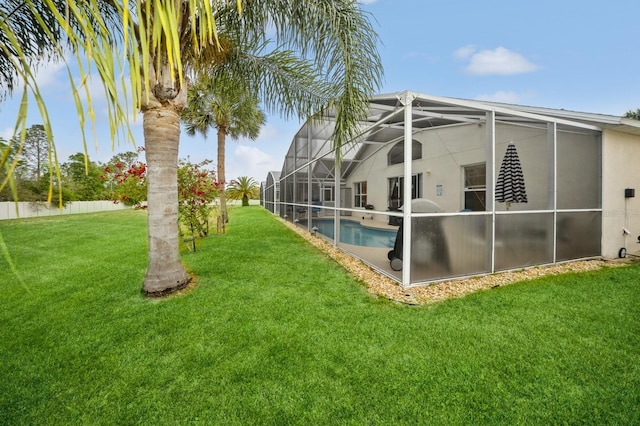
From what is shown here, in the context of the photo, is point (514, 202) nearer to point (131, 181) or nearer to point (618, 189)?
point (618, 189)

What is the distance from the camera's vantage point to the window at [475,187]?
26.9 feet

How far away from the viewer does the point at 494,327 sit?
283cm

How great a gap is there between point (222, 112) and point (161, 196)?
8.01 m

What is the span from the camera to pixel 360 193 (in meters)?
14.6

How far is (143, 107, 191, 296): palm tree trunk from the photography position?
3.54 meters

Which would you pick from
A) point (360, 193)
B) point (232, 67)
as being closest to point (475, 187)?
point (360, 193)

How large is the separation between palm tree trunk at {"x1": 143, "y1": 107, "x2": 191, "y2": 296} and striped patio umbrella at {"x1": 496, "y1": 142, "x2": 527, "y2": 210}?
571cm

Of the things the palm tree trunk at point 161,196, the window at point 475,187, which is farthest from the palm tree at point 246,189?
the palm tree trunk at point 161,196

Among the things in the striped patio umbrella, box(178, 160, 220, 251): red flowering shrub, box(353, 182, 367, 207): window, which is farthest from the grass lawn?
box(353, 182, 367, 207): window

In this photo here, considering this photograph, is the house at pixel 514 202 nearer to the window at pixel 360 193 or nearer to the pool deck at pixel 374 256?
the pool deck at pixel 374 256

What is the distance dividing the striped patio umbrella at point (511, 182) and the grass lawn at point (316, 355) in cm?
158

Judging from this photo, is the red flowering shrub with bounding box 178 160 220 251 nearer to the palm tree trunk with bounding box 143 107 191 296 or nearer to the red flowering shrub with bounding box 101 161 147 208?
the red flowering shrub with bounding box 101 161 147 208

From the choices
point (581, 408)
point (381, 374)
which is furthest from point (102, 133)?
point (581, 408)

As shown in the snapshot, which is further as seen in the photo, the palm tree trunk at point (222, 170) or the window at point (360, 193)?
the window at point (360, 193)
